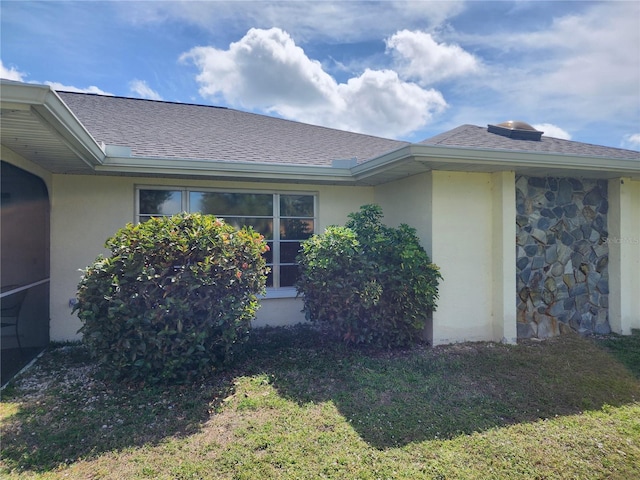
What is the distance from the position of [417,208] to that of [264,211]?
277 cm

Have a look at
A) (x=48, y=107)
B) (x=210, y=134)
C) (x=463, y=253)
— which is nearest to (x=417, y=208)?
(x=463, y=253)

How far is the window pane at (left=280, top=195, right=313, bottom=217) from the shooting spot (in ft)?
21.9

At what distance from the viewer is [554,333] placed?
5.92 m

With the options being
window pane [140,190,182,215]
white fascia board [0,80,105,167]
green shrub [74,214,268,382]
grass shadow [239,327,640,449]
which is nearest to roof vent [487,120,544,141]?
grass shadow [239,327,640,449]

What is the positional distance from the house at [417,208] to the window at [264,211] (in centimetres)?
2

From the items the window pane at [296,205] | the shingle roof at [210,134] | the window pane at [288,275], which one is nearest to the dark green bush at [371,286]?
the window pane at [288,275]

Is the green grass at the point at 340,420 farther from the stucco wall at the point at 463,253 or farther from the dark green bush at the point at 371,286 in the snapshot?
the stucco wall at the point at 463,253

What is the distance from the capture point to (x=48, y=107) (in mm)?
2844

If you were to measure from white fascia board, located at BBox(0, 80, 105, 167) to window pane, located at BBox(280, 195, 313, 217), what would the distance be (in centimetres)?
328

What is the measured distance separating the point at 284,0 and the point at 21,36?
4191 mm

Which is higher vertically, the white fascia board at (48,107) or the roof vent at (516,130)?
the roof vent at (516,130)

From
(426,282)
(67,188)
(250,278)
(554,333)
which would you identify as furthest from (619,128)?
(67,188)

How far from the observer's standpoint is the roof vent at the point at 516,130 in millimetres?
6531

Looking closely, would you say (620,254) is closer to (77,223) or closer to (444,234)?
(444,234)
